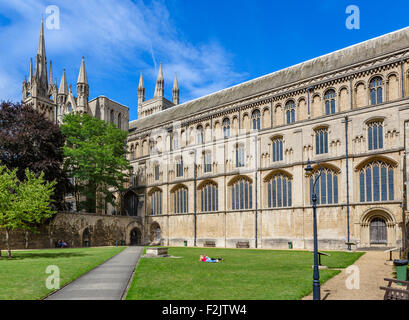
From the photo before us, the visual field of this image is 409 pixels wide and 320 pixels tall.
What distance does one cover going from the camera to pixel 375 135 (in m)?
34.5

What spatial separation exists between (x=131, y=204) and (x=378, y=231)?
3555 cm

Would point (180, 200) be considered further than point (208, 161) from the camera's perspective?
Yes

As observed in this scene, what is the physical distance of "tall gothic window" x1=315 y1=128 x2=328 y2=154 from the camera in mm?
37500

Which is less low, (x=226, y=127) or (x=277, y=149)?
(x=226, y=127)

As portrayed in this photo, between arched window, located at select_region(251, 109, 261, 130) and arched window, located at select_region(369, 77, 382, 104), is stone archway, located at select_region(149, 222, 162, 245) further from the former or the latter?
arched window, located at select_region(369, 77, 382, 104)

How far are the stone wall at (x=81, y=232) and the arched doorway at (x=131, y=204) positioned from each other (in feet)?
9.74

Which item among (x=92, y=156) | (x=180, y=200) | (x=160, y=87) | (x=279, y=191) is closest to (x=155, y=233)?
(x=180, y=200)

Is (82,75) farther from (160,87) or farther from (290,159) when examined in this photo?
(290,159)

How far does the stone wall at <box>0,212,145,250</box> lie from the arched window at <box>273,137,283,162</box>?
22648 mm

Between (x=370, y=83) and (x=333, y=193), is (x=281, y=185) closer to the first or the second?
(x=333, y=193)

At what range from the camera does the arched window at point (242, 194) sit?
42844mm

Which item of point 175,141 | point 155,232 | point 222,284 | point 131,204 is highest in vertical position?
point 175,141

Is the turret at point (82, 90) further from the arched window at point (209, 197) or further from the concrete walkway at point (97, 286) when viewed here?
the concrete walkway at point (97, 286)
